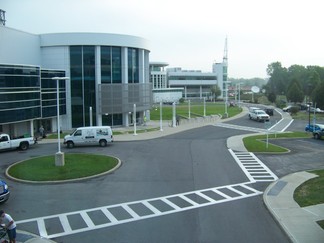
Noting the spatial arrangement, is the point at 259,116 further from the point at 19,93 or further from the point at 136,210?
the point at 136,210

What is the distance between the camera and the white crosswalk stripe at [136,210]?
14281 mm

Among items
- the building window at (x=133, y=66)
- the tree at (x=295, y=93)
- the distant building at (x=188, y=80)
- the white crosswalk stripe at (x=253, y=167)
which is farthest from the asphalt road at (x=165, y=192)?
the distant building at (x=188, y=80)

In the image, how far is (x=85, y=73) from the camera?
50156mm

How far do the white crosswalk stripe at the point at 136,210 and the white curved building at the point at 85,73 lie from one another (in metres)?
28.8

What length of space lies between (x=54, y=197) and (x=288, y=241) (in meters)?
10.7

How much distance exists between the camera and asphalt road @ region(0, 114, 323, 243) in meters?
13.5

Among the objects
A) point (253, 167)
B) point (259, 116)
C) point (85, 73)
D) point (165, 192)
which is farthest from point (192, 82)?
point (165, 192)

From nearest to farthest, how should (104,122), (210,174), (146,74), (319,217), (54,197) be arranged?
(319,217) < (54,197) < (210,174) < (104,122) < (146,74)

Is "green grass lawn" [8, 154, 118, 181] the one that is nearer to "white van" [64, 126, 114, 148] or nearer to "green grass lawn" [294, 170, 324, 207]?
"white van" [64, 126, 114, 148]

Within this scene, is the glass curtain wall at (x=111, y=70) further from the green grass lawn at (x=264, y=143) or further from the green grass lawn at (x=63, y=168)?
the green grass lawn at (x=63, y=168)

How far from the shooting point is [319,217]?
14.9m

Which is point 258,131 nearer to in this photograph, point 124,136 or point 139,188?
point 124,136

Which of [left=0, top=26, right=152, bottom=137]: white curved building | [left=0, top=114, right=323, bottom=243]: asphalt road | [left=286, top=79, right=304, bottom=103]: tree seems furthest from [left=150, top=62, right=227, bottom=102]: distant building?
[left=0, top=114, right=323, bottom=243]: asphalt road

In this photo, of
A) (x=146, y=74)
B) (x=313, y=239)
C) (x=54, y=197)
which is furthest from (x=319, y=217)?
(x=146, y=74)
